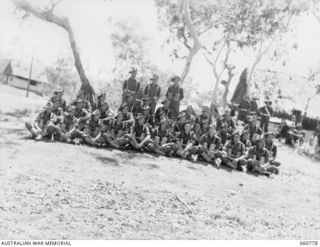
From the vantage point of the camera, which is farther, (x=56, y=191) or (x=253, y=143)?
(x=253, y=143)

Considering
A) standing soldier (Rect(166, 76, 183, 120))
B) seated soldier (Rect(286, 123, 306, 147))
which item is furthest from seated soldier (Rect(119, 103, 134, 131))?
seated soldier (Rect(286, 123, 306, 147))

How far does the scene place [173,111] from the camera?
12312mm

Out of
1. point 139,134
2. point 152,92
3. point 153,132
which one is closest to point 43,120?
point 139,134

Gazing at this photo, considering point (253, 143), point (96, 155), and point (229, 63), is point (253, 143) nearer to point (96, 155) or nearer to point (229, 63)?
point (96, 155)

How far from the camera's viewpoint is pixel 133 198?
23.2ft

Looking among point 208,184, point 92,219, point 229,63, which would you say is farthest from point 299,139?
point 92,219

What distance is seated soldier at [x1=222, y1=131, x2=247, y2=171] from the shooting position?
11.0 meters

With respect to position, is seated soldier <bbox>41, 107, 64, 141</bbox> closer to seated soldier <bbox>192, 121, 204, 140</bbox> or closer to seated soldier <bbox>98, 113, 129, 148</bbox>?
seated soldier <bbox>98, 113, 129, 148</bbox>

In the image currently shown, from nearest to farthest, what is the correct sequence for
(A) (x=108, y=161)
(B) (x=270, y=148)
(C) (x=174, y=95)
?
(A) (x=108, y=161) < (B) (x=270, y=148) < (C) (x=174, y=95)

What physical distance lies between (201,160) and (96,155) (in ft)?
9.49

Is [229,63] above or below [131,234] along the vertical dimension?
above

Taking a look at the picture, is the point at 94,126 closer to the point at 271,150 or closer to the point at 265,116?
the point at 271,150

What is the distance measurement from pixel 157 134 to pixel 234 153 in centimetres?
198

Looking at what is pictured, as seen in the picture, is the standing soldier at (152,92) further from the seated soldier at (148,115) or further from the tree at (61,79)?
the tree at (61,79)
